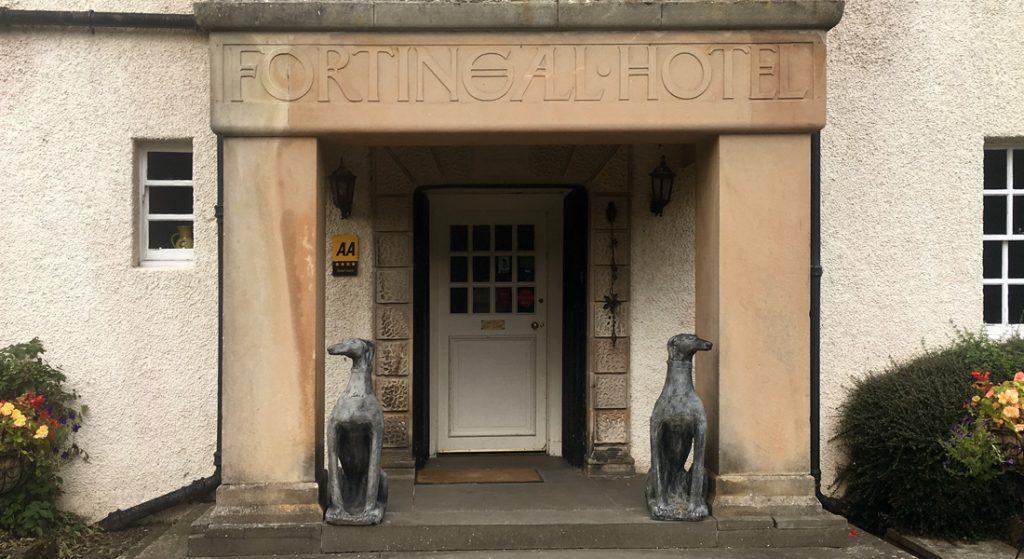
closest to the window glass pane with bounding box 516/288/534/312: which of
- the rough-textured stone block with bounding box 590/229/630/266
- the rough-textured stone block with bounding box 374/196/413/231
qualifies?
the rough-textured stone block with bounding box 590/229/630/266

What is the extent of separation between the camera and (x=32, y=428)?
5723 mm

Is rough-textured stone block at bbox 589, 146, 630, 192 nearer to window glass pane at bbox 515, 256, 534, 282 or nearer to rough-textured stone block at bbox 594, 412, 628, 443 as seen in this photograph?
window glass pane at bbox 515, 256, 534, 282

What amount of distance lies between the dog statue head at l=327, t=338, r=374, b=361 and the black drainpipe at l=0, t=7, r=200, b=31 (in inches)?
110

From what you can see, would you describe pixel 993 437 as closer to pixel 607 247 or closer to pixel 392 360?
pixel 607 247

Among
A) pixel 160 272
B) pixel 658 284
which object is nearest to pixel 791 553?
pixel 658 284

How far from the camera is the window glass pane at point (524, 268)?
7.27 metres

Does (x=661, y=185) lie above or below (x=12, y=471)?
above

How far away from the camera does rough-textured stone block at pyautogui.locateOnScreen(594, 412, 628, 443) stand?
6750 millimetres

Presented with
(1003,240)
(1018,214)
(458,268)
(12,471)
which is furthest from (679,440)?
(12,471)

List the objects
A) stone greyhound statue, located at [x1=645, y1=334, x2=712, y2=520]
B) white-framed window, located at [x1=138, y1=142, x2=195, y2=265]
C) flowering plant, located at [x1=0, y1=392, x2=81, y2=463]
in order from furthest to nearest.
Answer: white-framed window, located at [x1=138, y1=142, x2=195, y2=265] → flowering plant, located at [x1=0, y1=392, x2=81, y2=463] → stone greyhound statue, located at [x1=645, y1=334, x2=712, y2=520]

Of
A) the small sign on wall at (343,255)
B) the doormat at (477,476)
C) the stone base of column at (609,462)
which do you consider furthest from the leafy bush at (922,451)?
the small sign on wall at (343,255)

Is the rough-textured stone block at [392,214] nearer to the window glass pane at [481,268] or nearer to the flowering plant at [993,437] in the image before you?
the window glass pane at [481,268]

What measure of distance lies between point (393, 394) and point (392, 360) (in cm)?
27

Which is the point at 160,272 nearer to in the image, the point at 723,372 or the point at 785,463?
the point at 723,372
